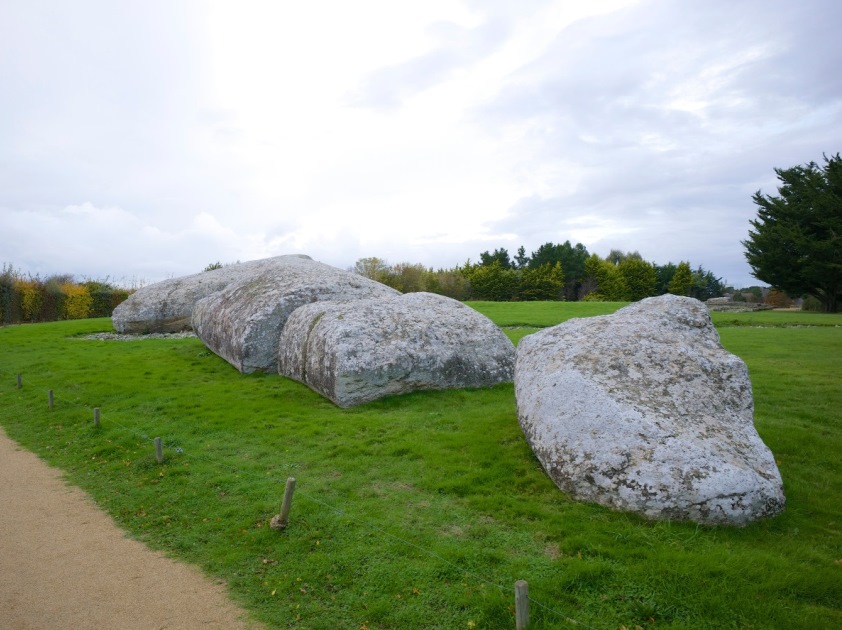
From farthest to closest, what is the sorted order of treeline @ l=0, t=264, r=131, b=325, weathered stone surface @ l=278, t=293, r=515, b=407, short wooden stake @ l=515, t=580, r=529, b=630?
treeline @ l=0, t=264, r=131, b=325 < weathered stone surface @ l=278, t=293, r=515, b=407 < short wooden stake @ l=515, t=580, r=529, b=630

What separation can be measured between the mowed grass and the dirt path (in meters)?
0.30

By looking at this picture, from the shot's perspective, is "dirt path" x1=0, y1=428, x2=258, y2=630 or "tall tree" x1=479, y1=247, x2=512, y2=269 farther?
"tall tree" x1=479, y1=247, x2=512, y2=269

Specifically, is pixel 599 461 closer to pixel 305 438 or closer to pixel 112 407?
pixel 305 438

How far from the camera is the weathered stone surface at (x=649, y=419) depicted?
21.0ft

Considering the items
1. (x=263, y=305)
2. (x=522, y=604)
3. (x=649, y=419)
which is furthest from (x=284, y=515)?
(x=263, y=305)

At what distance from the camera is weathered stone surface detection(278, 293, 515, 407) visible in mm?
12047

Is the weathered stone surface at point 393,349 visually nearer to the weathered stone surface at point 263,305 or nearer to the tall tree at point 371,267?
the weathered stone surface at point 263,305

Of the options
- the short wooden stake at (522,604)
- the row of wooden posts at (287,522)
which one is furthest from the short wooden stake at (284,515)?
the short wooden stake at (522,604)

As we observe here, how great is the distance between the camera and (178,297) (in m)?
26.0

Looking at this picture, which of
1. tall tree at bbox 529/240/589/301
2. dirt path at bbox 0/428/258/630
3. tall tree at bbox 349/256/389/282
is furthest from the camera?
tall tree at bbox 529/240/589/301

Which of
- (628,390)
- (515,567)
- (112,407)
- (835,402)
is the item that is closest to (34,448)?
(112,407)

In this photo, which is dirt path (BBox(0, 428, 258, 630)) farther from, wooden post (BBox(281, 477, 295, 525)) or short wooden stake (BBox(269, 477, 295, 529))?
wooden post (BBox(281, 477, 295, 525))

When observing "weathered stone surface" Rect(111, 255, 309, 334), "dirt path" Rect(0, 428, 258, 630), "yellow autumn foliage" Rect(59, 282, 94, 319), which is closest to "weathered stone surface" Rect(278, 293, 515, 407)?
"dirt path" Rect(0, 428, 258, 630)

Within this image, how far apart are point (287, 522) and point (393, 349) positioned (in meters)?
5.77
